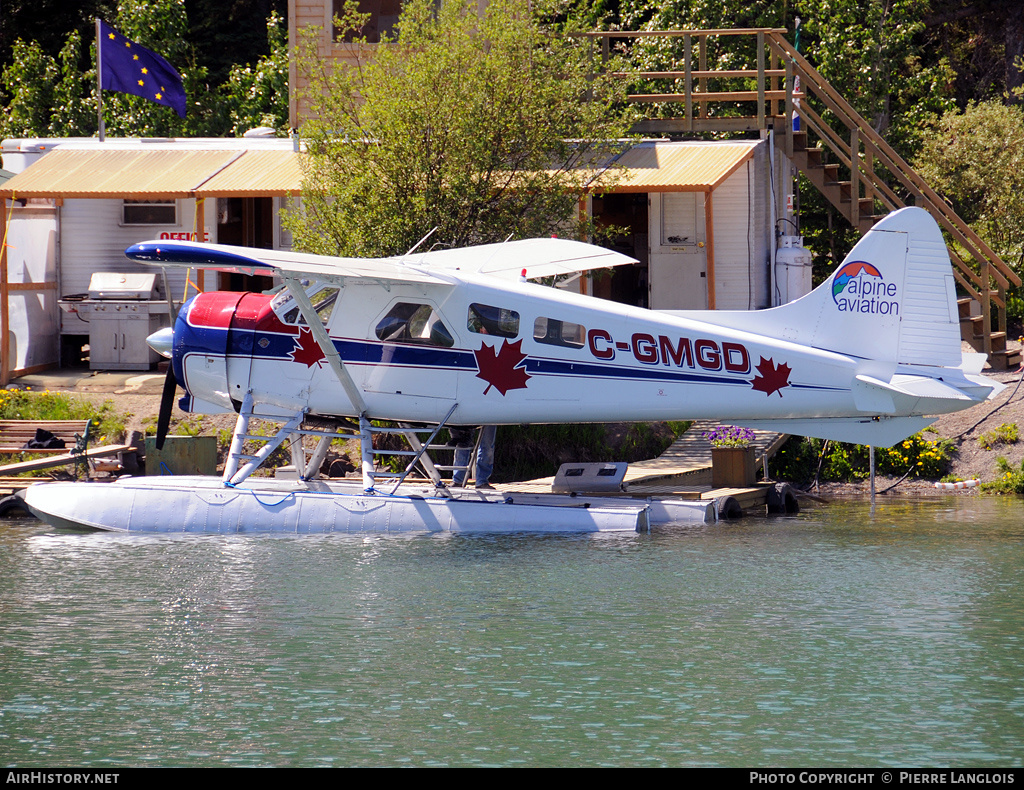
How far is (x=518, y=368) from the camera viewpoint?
1268cm

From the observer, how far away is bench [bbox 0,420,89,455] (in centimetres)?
1625

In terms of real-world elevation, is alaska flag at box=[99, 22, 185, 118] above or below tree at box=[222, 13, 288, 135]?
below

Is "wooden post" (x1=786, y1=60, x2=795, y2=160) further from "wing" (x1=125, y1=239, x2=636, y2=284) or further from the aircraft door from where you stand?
the aircraft door

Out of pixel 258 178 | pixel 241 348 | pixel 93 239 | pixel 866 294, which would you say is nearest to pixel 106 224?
pixel 93 239

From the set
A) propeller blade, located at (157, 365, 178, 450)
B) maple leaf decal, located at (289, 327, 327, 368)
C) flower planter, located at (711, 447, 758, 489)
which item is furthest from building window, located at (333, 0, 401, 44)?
flower planter, located at (711, 447, 758, 489)

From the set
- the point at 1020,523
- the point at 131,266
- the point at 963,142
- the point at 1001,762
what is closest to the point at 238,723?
the point at 1001,762

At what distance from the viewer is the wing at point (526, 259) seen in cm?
1380

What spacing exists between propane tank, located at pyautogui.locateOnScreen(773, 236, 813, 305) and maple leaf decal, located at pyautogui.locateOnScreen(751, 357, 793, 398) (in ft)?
23.7

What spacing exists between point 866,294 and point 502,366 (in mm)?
3622

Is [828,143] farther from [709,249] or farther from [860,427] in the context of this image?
[860,427]

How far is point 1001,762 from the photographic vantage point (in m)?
6.52

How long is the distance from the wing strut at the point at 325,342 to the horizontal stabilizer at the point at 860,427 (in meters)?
3.80

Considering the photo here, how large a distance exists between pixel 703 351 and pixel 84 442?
7.52 m
